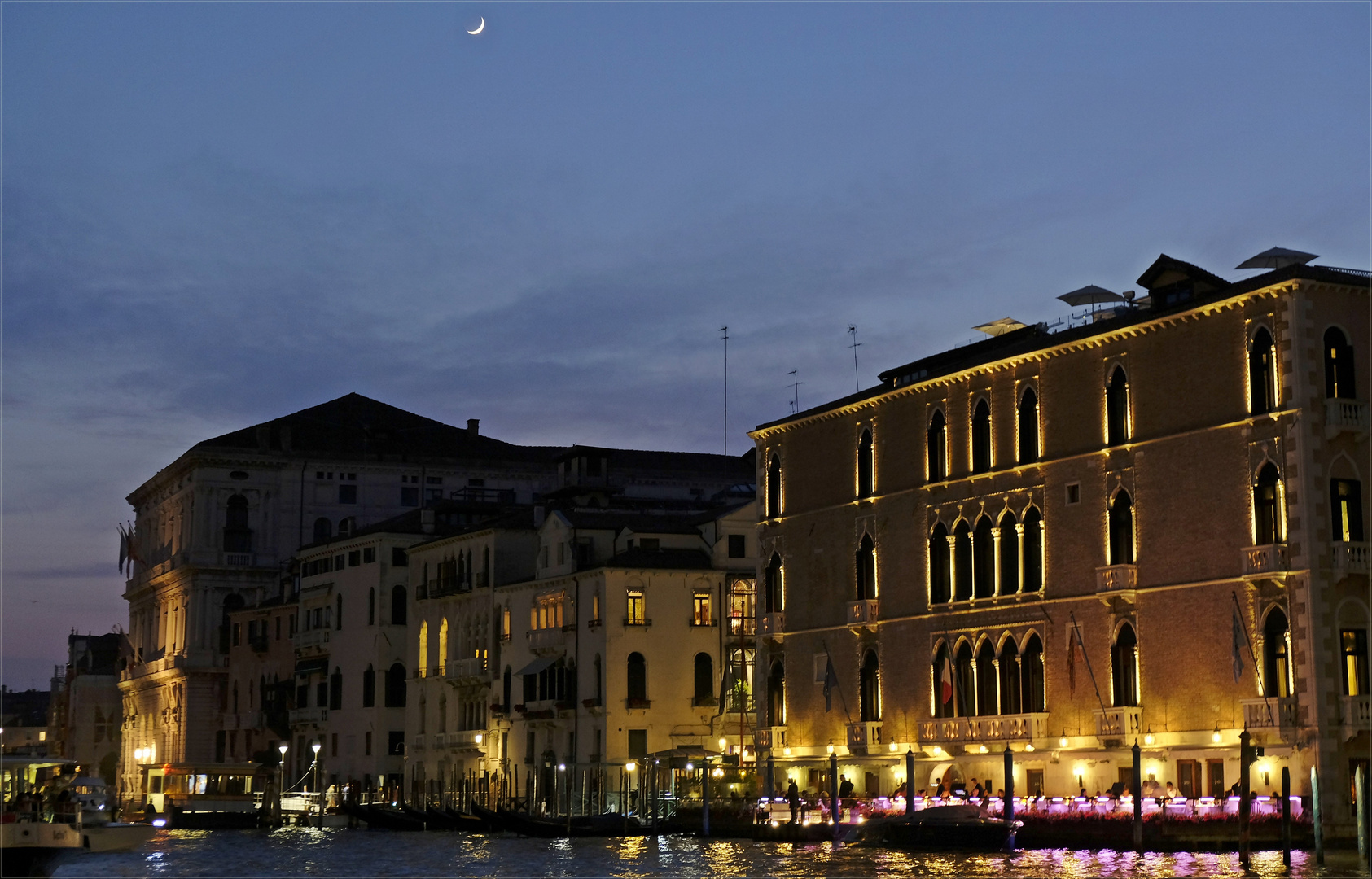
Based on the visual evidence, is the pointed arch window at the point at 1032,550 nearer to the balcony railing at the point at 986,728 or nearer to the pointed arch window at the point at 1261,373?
the balcony railing at the point at 986,728

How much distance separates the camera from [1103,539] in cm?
4216

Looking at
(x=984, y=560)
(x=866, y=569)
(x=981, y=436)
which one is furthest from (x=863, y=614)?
(x=981, y=436)

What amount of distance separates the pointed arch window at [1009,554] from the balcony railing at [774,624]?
9631 millimetres

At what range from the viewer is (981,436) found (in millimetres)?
46500

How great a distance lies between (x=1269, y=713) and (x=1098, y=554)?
243 inches

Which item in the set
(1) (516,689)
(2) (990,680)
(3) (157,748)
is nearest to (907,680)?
(2) (990,680)

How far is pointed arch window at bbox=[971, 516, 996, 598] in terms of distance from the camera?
150 feet

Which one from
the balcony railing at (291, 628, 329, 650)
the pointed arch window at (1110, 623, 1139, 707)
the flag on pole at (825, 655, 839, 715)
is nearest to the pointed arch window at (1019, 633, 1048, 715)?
the pointed arch window at (1110, 623, 1139, 707)

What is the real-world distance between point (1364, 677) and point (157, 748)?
247 ft

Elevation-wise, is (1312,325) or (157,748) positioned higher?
(1312,325)

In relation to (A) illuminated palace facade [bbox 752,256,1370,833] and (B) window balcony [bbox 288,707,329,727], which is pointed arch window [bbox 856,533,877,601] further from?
(B) window balcony [bbox 288,707,329,727]

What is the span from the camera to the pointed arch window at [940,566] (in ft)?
155

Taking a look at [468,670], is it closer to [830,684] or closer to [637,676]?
[637,676]

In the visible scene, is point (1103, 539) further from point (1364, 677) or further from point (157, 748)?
point (157, 748)
